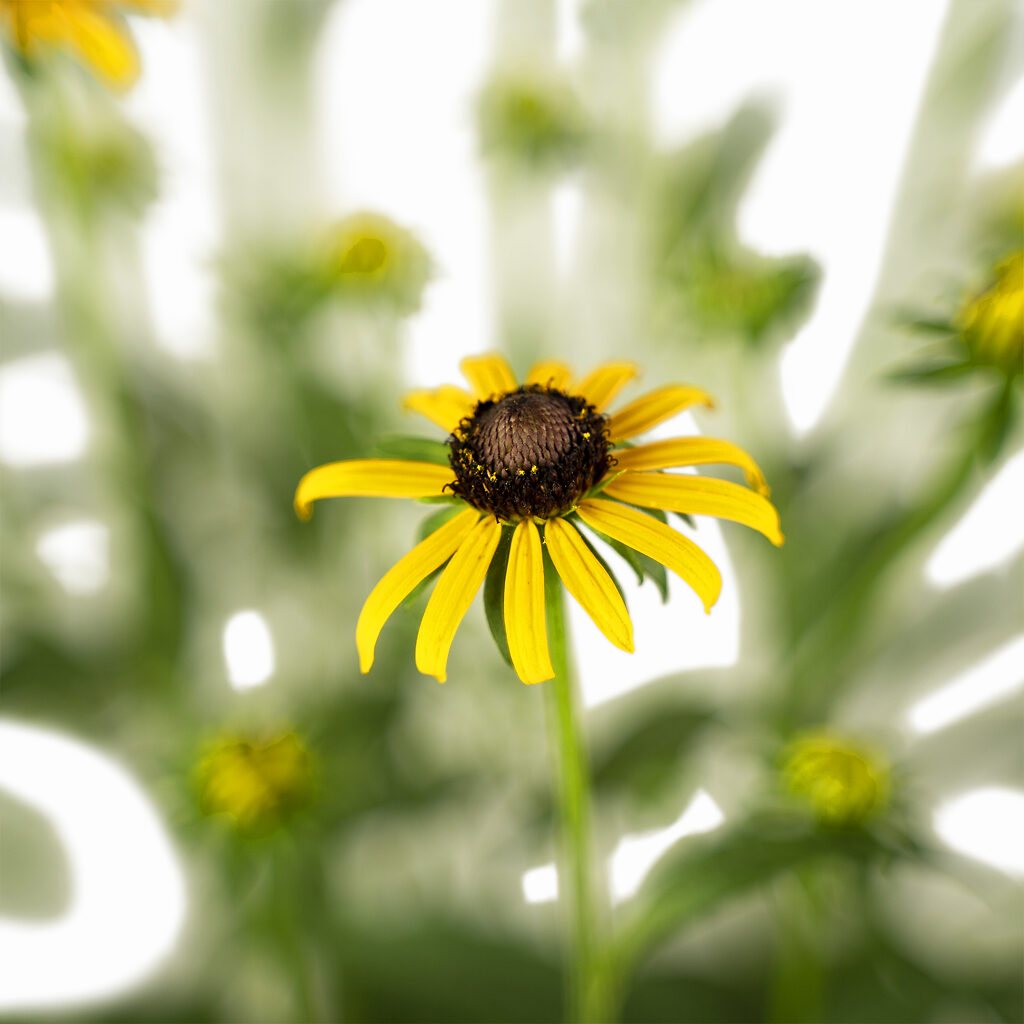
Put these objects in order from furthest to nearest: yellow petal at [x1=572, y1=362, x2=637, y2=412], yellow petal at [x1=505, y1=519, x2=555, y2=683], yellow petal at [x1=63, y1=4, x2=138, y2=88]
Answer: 1. yellow petal at [x1=63, y1=4, x2=138, y2=88]
2. yellow petal at [x1=572, y1=362, x2=637, y2=412]
3. yellow petal at [x1=505, y1=519, x2=555, y2=683]

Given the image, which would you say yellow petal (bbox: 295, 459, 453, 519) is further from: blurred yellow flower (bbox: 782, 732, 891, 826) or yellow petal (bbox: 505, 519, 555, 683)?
blurred yellow flower (bbox: 782, 732, 891, 826)

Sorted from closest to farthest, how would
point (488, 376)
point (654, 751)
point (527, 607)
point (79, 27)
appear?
point (527, 607) → point (488, 376) → point (79, 27) → point (654, 751)

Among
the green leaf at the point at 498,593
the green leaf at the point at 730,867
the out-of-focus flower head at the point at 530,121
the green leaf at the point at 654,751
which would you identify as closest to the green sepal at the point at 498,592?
the green leaf at the point at 498,593

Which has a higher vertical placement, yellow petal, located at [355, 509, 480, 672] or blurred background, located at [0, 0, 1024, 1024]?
blurred background, located at [0, 0, 1024, 1024]

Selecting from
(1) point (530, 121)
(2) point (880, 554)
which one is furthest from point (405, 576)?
(1) point (530, 121)

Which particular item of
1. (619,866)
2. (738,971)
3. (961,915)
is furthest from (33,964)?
(961,915)

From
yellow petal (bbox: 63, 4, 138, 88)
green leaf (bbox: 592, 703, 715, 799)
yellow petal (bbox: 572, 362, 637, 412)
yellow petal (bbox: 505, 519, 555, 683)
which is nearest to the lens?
yellow petal (bbox: 505, 519, 555, 683)

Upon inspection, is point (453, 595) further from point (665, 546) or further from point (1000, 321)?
point (1000, 321)

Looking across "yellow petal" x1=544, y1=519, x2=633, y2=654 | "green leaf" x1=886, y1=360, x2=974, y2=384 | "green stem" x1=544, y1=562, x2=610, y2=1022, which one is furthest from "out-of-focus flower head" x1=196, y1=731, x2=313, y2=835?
"green leaf" x1=886, y1=360, x2=974, y2=384
